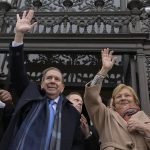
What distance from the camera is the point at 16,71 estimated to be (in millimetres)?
3227

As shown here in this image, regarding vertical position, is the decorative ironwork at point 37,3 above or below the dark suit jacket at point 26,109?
above

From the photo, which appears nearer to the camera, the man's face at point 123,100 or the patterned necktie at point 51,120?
the patterned necktie at point 51,120

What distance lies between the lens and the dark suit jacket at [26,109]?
9.20ft

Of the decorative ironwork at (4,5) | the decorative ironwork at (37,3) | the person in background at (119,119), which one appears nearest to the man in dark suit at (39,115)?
the person in background at (119,119)

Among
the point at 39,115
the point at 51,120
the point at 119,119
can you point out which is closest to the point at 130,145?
the point at 119,119

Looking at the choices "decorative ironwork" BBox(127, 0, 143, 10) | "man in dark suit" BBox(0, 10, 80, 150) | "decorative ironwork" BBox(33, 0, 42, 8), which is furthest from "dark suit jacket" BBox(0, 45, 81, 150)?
"decorative ironwork" BBox(33, 0, 42, 8)

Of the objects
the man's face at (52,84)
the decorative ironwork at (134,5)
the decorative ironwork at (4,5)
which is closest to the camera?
the man's face at (52,84)

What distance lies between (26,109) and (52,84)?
1.16ft

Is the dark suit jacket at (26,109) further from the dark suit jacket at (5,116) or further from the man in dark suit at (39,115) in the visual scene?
the dark suit jacket at (5,116)

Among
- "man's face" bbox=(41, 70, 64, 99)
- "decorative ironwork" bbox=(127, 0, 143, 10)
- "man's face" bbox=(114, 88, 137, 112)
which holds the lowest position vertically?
"man's face" bbox=(114, 88, 137, 112)

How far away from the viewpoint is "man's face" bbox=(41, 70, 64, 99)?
3.12m

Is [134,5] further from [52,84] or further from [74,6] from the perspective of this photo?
[52,84]

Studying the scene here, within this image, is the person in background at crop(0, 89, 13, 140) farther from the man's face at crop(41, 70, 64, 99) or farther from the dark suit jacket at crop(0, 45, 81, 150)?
the man's face at crop(41, 70, 64, 99)

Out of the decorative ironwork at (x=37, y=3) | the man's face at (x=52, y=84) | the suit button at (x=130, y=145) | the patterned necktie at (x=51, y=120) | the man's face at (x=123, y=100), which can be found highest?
the decorative ironwork at (x=37, y=3)
